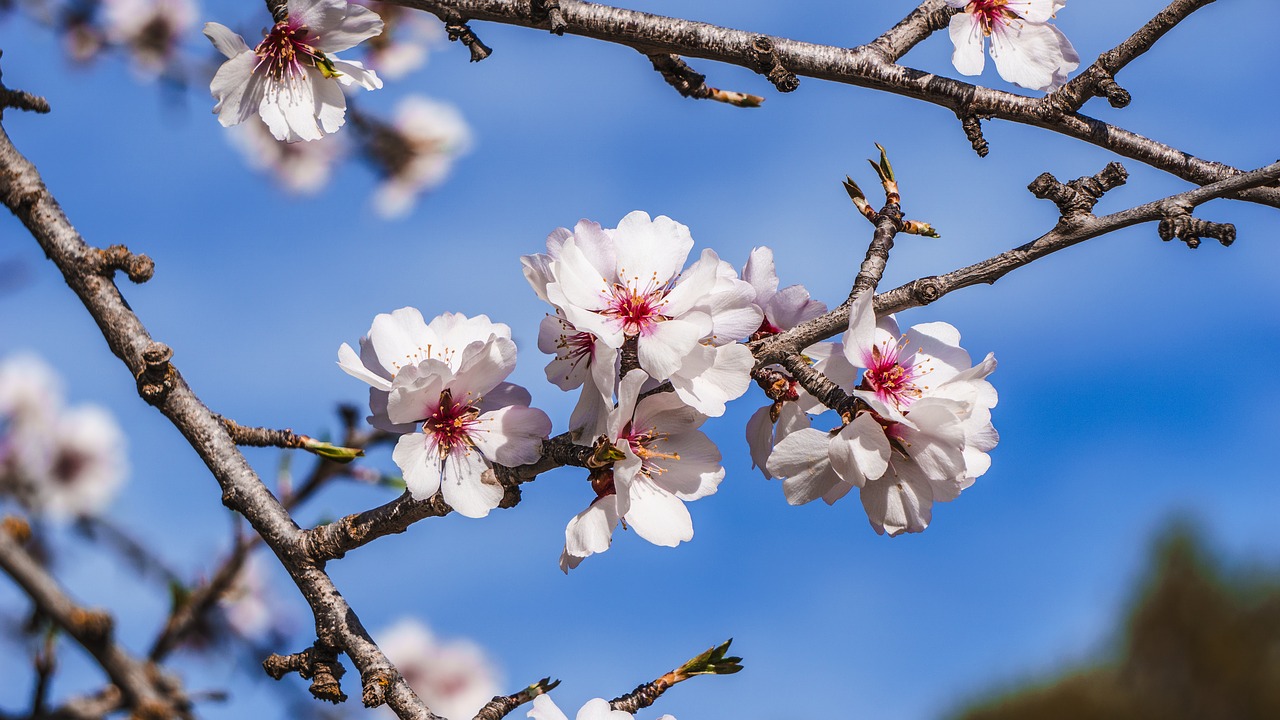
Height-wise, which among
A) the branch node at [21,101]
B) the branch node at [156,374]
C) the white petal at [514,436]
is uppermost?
the branch node at [21,101]

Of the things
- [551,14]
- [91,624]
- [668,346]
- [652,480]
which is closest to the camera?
[91,624]

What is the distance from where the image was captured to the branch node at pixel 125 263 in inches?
57.4

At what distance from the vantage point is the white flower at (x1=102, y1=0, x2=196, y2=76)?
3158 millimetres

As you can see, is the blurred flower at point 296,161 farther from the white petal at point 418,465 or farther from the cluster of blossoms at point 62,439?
the white petal at point 418,465

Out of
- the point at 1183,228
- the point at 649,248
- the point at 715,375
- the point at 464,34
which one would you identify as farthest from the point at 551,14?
the point at 1183,228

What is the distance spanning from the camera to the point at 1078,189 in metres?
1.23

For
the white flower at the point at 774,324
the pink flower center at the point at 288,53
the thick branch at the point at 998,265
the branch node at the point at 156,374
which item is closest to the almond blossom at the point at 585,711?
the white flower at the point at 774,324

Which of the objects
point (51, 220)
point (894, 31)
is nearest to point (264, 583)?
point (51, 220)

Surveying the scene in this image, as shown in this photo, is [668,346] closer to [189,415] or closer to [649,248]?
[649,248]

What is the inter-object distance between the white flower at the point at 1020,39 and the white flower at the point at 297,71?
96cm

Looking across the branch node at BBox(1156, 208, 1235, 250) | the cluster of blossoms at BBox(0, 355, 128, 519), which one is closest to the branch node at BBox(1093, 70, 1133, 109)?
the branch node at BBox(1156, 208, 1235, 250)

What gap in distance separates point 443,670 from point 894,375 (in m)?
2.57

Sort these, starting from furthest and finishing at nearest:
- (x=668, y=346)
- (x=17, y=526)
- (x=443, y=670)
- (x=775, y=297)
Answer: (x=443, y=670)
(x=775, y=297)
(x=668, y=346)
(x=17, y=526)

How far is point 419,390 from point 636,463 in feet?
0.94
